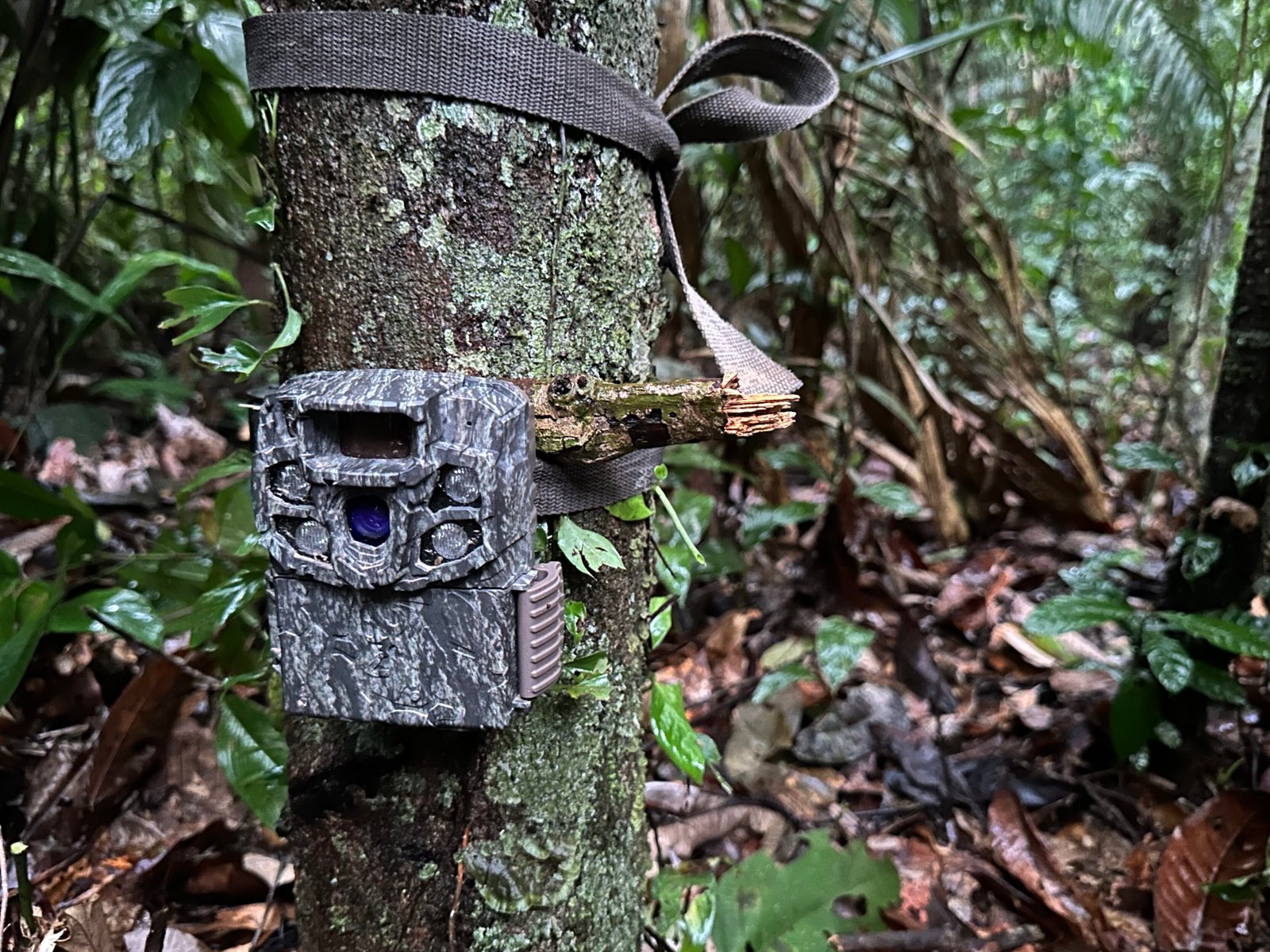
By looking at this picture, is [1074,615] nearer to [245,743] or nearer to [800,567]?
[800,567]

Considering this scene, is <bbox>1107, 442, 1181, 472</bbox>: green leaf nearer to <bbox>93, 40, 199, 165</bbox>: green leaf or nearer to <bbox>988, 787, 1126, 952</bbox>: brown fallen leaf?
<bbox>988, 787, 1126, 952</bbox>: brown fallen leaf

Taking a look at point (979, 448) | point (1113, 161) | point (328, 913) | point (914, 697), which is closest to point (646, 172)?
point (328, 913)

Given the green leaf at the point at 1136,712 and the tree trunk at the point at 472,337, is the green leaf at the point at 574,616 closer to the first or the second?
the tree trunk at the point at 472,337

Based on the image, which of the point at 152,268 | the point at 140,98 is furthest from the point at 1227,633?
the point at 140,98

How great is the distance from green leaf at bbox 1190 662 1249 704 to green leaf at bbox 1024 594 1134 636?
0.13 m

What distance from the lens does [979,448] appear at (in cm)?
262

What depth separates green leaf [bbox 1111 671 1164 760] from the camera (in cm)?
149

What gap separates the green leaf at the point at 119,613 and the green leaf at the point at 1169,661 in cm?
149

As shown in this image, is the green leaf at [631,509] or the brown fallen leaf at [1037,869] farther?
the brown fallen leaf at [1037,869]

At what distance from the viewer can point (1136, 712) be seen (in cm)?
149

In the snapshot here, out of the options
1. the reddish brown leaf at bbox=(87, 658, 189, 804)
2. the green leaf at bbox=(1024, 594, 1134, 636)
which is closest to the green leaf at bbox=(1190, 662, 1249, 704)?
the green leaf at bbox=(1024, 594, 1134, 636)

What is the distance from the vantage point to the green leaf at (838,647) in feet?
5.08

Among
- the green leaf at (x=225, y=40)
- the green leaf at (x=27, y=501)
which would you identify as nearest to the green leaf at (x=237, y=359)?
the green leaf at (x=27, y=501)

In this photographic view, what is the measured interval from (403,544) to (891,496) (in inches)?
57.5
